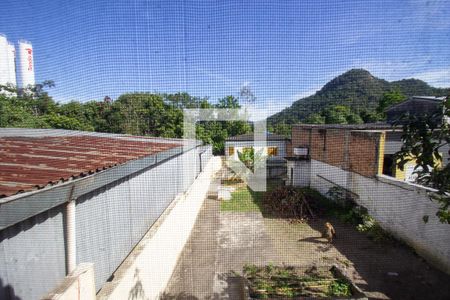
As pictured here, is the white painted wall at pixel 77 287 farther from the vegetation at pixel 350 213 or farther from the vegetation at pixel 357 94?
the vegetation at pixel 350 213

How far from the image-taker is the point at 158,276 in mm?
1657

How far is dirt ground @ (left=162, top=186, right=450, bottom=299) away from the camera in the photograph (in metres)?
1.74

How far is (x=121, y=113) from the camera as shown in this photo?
1713 millimetres

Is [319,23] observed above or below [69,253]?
above

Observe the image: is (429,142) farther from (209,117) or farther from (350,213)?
(350,213)

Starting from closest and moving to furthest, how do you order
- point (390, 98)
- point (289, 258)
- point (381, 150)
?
point (390, 98), point (289, 258), point (381, 150)

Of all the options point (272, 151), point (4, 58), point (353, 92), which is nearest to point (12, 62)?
point (4, 58)

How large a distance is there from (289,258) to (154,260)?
1.28 metres

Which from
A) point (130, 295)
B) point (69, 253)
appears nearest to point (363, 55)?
point (69, 253)

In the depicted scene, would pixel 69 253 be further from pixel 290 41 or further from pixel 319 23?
pixel 319 23

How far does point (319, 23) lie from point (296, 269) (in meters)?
1.80

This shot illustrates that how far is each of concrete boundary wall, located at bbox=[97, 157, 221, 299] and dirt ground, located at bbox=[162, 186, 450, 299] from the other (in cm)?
13

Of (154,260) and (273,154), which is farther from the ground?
(273,154)

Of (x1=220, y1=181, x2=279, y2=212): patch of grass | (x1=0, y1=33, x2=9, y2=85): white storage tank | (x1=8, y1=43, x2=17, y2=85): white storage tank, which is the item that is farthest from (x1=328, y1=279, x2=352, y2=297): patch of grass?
(x1=8, y1=43, x2=17, y2=85): white storage tank
